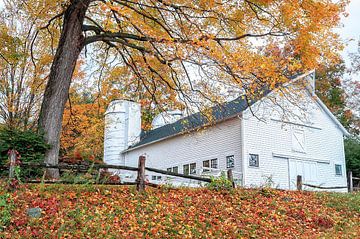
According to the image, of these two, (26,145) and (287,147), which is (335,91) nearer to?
(287,147)

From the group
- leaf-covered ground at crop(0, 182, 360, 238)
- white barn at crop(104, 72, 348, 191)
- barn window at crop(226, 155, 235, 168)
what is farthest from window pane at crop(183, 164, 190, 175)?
leaf-covered ground at crop(0, 182, 360, 238)

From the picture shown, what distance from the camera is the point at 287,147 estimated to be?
775 inches

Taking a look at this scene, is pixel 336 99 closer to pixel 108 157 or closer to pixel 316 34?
pixel 108 157

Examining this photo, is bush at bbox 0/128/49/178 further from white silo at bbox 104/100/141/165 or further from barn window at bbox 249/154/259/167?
white silo at bbox 104/100/141/165

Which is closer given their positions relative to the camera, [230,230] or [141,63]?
[230,230]

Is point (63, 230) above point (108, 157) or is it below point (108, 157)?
below

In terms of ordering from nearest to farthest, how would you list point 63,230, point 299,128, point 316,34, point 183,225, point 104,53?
point 63,230 < point 183,225 < point 316,34 < point 104,53 < point 299,128

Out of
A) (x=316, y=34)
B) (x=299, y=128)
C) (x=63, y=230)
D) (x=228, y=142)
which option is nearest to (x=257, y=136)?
(x=228, y=142)

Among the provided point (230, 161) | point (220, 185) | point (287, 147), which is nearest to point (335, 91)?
point (287, 147)

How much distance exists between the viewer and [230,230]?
8164 millimetres

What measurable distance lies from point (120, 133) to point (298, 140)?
39.3 ft

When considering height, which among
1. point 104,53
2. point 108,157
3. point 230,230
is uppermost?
point 104,53

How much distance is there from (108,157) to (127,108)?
11.6ft

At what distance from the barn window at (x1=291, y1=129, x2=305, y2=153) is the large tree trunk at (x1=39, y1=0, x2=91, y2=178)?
12260 mm
